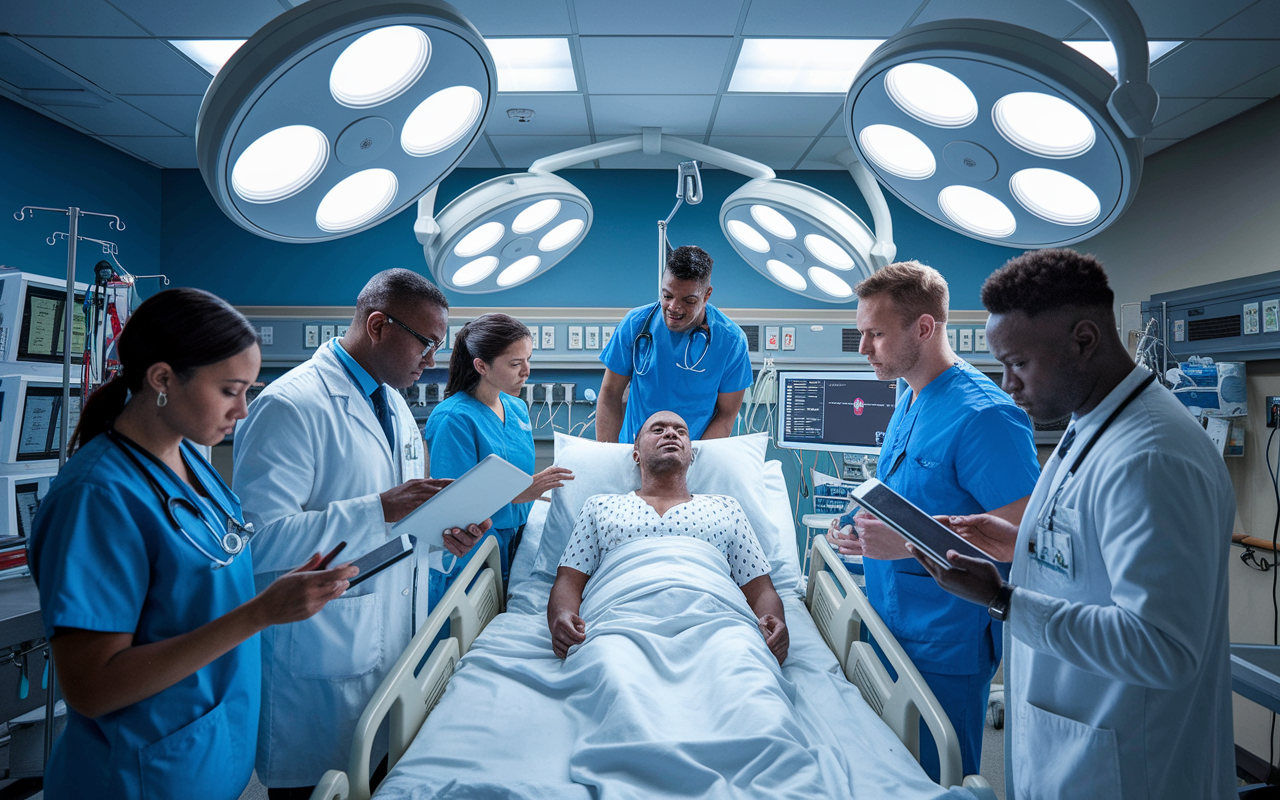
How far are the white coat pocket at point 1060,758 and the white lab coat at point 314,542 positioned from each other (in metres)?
1.26

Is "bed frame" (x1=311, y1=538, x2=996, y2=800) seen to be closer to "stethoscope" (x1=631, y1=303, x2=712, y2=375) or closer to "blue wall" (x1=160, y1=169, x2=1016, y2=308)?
"stethoscope" (x1=631, y1=303, x2=712, y2=375)

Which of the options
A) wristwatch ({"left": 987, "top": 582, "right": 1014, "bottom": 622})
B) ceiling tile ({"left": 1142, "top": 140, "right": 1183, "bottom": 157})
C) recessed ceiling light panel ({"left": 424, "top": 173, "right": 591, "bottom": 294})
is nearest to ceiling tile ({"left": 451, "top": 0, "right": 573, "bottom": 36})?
recessed ceiling light panel ({"left": 424, "top": 173, "right": 591, "bottom": 294})

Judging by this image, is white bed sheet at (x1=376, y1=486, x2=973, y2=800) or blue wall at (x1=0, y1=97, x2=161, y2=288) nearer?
white bed sheet at (x1=376, y1=486, x2=973, y2=800)

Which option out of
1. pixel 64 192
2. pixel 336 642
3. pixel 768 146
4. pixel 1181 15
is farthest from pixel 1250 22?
pixel 64 192

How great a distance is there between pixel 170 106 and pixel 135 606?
129 inches

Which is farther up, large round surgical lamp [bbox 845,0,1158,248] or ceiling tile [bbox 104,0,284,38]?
ceiling tile [bbox 104,0,284,38]

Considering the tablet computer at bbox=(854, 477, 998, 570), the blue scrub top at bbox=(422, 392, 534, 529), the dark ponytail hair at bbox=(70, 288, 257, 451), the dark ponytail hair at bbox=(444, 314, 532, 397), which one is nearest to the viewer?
the dark ponytail hair at bbox=(70, 288, 257, 451)

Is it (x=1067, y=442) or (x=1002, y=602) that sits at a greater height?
(x=1067, y=442)

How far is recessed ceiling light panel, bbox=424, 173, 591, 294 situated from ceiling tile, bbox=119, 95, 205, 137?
211cm

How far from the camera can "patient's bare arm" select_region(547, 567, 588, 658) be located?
182cm

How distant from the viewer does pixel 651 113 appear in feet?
11.6

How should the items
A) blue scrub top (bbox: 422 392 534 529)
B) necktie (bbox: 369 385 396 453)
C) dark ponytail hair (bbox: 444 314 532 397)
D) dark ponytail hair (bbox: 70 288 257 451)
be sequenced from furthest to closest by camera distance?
dark ponytail hair (bbox: 444 314 532 397) < blue scrub top (bbox: 422 392 534 529) < necktie (bbox: 369 385 396 453) < dark ponytail hair (bbox: 70 288 257 451)

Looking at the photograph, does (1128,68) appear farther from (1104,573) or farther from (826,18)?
(826,18)

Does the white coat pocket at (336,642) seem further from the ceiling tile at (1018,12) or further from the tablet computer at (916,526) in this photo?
the ceiling tile at (1018,12)
